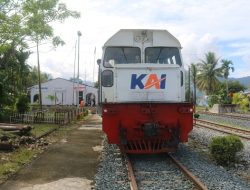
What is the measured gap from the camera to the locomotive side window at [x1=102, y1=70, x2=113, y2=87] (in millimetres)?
13266

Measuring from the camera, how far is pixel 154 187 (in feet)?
29.1

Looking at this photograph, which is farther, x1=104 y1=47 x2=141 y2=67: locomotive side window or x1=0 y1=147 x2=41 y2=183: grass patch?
x1=104 y1=47 x2=141 y2=67: locomotive side window

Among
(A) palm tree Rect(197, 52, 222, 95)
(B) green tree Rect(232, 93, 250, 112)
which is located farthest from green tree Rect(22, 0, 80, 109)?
(A) palm tree Rect(197, 52, 222, 95)

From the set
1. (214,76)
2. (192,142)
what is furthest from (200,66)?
(192,142)

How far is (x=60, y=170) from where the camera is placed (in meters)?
10.6

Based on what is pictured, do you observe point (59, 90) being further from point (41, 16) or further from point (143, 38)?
point (143, 38)

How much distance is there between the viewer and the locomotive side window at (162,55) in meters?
13.5

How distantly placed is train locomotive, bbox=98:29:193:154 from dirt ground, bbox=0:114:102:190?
4.27 feet

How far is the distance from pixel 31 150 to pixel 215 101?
44.6 m

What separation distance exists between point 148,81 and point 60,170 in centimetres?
374

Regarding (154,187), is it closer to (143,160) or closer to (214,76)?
(143,160)

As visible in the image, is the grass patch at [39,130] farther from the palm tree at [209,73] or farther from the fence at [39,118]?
the palm tree at [209,73]

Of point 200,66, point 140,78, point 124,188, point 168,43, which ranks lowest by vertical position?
point 124,188

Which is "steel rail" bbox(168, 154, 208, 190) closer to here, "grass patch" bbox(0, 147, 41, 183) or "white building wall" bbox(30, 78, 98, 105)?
"grass patch" bbox(0, 147, 41, 183)
